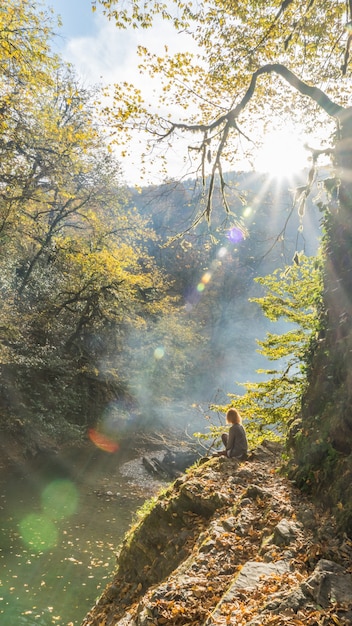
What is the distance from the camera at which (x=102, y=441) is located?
22500 mm

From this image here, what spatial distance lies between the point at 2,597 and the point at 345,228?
10135 millimetres

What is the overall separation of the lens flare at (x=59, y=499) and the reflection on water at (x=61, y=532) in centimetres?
3

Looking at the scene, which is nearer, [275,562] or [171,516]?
[275,562]

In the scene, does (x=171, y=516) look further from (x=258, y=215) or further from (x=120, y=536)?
(x=258, y=215)

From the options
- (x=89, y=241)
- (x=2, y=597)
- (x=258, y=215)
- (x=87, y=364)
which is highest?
(x=258, y=215)

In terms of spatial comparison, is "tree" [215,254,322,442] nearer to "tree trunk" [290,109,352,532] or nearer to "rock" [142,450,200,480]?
"tree trunk" [290,109,352,532]

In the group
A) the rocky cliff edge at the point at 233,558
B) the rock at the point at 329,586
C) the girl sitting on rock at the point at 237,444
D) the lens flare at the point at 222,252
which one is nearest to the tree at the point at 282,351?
the rocky cliff edge at the point at 233,558

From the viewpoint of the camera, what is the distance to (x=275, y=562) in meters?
4.42

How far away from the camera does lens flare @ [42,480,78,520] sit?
1261 cm

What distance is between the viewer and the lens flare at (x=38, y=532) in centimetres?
1021

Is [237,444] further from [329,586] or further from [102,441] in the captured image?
[102,441]

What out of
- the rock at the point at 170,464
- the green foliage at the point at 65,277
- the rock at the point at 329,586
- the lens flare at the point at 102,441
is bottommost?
the rock at the point at 170,464

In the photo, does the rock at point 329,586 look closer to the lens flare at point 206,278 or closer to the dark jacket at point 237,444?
the dark jacket at point 237,444

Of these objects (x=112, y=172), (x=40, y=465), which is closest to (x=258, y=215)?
(x=112, y=172)
